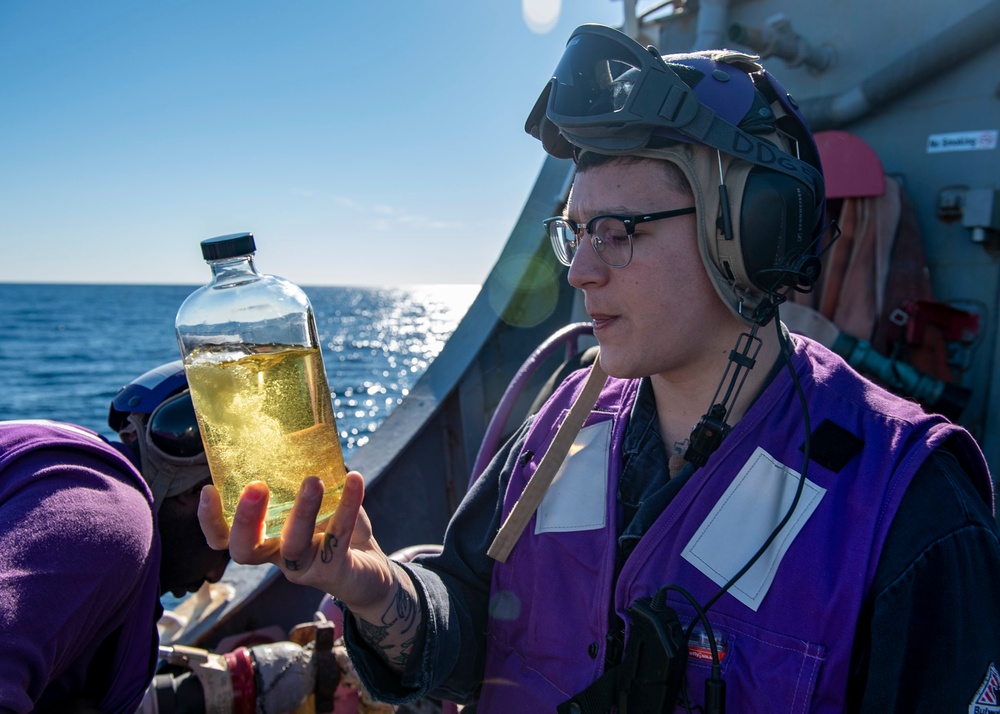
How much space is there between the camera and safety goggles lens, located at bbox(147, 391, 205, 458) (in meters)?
2.19

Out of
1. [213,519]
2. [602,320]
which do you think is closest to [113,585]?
[213,519]

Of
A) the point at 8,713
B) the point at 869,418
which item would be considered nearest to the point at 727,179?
the point at 869,418

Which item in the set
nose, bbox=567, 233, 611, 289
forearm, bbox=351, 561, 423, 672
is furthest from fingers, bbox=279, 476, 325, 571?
nose, bbox=567, 233, 611, 289

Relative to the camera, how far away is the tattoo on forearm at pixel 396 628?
62.4 inches

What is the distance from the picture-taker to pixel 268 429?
4.41 ft

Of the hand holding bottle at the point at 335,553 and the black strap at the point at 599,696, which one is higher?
the hand holding bottle at the point at 335,553

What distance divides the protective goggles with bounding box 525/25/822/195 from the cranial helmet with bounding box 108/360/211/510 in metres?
1.49


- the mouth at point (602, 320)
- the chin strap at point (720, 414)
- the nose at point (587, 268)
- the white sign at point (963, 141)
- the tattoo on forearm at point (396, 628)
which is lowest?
the tattoo on forearm at point (396, 628)

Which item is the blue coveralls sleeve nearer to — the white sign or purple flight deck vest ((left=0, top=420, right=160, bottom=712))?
purple flight deck vest ((left=0, top=420, right=160, bottom=712))

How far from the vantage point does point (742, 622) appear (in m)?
1.38

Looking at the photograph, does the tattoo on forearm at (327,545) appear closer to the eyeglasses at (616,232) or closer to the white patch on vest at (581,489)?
the white patch on vest at (581,489)

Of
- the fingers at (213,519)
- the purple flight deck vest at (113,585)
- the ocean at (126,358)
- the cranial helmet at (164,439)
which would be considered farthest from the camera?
the ocean at (126,358)

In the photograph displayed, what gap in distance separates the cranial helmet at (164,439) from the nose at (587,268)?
1343mm

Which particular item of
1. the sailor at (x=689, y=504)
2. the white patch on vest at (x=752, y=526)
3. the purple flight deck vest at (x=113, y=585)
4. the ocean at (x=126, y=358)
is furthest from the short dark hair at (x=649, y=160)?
the ocean at (x=126, y=358)
